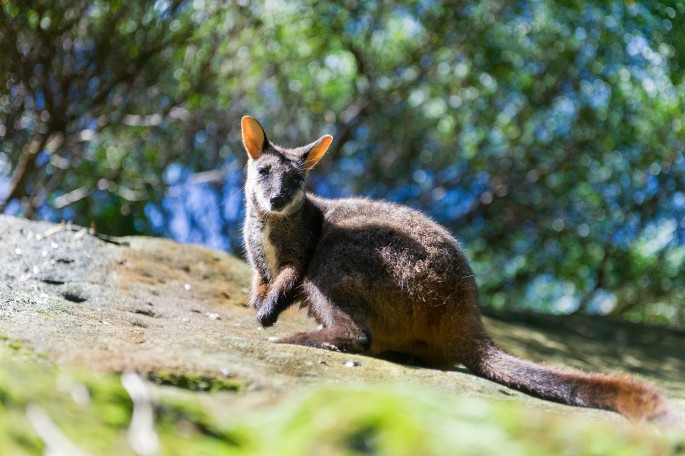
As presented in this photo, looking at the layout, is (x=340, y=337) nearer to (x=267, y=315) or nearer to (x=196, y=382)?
(x=267, y=315)

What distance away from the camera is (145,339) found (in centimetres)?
427

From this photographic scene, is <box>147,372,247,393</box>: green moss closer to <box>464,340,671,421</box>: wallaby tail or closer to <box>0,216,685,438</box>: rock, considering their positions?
<box>0,216,685,438</box>: rock

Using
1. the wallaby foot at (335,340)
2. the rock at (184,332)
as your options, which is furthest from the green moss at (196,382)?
the wallaby foot at (335,340)

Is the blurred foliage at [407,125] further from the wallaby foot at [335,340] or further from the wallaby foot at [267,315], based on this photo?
the wallaby foot at [335,340]

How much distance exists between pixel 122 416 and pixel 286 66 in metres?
12.2

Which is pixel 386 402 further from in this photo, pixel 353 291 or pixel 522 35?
pixel 522 35

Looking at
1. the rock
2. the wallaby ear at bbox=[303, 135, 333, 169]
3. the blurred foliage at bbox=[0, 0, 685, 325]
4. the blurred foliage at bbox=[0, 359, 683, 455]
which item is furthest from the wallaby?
the blurred foliage at bbox=[0, 0, 685, 325]

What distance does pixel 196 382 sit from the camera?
3.45 metres

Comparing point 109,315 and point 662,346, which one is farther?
point 662,346

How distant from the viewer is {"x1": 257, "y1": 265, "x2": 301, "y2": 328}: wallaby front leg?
19.8 feet

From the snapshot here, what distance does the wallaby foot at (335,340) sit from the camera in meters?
5.25

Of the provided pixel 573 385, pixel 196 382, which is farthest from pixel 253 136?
pixel 196 382

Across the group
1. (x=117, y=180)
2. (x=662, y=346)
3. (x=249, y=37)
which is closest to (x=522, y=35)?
(x=249, y=37)

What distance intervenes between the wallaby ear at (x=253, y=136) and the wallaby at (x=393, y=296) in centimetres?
80
